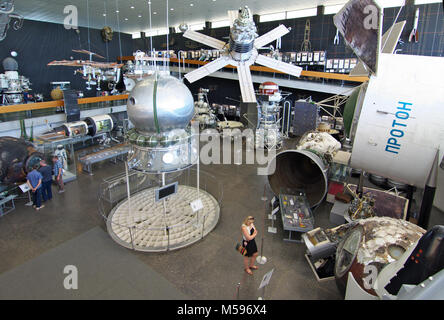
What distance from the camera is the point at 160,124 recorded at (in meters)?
5.16

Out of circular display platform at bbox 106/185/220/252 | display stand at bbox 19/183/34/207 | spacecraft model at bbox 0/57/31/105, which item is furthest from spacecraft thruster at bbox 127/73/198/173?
spacecraft model at bbox 0/57/31/105

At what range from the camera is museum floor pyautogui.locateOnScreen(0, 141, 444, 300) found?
527 cm

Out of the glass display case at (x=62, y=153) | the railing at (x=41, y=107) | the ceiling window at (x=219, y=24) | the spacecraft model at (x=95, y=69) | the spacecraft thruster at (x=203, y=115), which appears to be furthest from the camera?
the ceiling window at (x=219, y=24)

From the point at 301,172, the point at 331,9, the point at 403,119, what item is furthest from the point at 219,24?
the point at 403,119

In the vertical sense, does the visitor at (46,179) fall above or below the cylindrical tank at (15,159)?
below

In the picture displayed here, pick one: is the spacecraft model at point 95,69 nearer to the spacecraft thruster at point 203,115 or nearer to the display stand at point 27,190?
the spacecraft thruster at point 203,115

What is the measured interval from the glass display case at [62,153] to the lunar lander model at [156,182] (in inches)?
76.1

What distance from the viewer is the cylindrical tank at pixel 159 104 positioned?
5012mm

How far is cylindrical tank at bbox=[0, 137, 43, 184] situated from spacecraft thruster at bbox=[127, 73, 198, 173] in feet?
14.8

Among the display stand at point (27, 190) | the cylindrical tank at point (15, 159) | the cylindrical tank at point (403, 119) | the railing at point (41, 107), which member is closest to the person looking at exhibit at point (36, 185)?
the display stand at point (27, 190)

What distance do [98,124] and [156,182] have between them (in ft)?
18.4

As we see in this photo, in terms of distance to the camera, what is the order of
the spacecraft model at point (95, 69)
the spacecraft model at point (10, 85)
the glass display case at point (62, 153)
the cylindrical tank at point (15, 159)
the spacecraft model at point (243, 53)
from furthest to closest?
the spacecraft model at point (10, 85) < the spacecraft model at point (95, 69) < the glass display case at point (62, 153) < the cylindrical tank at point (15, 159) < the spacecraft model at point (243, 53)

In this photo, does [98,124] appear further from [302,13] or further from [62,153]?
[302,13]

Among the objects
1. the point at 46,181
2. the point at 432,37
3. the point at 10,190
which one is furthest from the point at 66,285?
the point at 432,37
